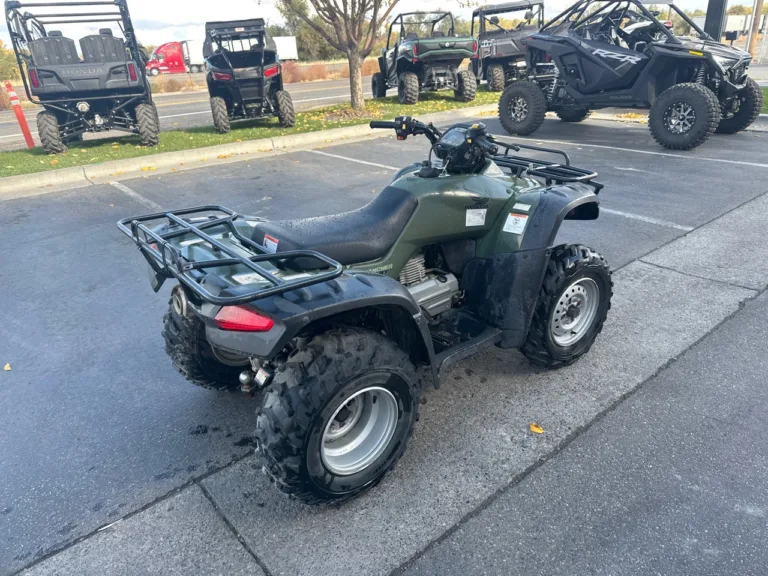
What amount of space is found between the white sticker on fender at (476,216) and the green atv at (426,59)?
12.3m

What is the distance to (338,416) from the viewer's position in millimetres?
2535

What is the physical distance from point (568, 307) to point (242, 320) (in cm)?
207

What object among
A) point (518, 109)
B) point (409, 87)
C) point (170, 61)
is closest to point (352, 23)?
point (409, 87)

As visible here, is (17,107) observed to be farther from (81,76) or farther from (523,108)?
(523,108)

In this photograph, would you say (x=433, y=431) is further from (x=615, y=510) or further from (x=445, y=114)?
(x=445, y=114)

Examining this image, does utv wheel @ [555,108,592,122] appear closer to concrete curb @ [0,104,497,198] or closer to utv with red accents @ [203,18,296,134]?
concrete curb @ [0,104,497,198]

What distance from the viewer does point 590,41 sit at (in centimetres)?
955

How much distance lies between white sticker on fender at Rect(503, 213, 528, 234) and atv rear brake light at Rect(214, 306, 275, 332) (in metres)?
1.55

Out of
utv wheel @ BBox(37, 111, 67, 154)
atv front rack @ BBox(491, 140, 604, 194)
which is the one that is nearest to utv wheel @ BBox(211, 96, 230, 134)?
utv wheel @ BBox(37, 111, 67, 154)

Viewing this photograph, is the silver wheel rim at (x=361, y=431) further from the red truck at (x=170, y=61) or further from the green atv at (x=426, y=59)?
the red truck at (x=170, y=61)

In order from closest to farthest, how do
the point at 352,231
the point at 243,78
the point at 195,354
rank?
1. the point at 352,231
2. the point at 195,354
3. the point at 243,78

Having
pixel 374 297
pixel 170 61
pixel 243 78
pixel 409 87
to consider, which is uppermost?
pixel 170 61

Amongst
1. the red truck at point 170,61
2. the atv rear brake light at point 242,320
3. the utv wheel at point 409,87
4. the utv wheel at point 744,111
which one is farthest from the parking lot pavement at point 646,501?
the red truck at point 170,61

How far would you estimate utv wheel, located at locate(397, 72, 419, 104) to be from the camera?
1431cm
